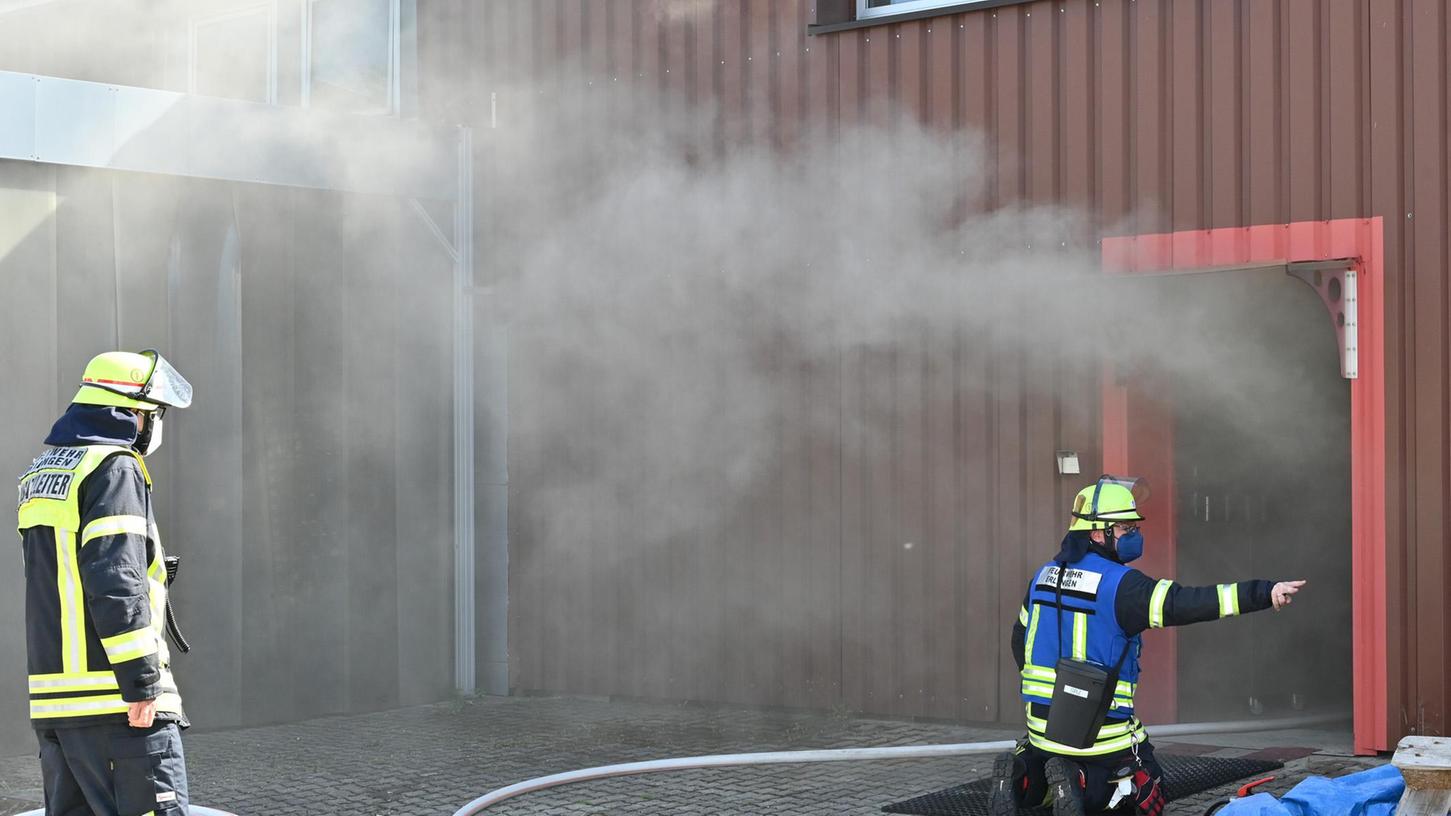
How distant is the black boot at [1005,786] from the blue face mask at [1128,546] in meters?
0.89

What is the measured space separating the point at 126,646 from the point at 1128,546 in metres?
3.61

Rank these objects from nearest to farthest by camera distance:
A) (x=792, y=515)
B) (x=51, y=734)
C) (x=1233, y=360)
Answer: (x=51, y=734) → (x=1233, y=360) → (x=792, y=515)

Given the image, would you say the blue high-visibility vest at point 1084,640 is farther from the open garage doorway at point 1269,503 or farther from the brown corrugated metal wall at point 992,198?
the open garage doorway at point 1269,503

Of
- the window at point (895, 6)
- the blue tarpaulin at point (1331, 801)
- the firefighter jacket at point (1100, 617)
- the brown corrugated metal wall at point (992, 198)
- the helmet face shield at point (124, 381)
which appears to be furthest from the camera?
the window at point (895, 6)

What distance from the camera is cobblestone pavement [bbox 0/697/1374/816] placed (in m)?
6.62

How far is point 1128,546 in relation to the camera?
5.94m

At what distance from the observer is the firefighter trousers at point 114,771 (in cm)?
442

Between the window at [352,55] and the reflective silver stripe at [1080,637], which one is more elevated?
the window at [352,55]

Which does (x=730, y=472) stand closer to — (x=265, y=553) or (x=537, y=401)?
(x=537, y=401)

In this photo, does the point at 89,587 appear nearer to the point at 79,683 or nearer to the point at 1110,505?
the point at 79,683

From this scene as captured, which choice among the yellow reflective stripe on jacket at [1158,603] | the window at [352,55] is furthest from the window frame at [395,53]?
the yellow reflective stripe on jacket at [1158,603]

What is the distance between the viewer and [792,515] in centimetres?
898

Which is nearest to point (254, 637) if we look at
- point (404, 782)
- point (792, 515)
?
point (404, 782)

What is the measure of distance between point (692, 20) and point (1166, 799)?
5305 mm
